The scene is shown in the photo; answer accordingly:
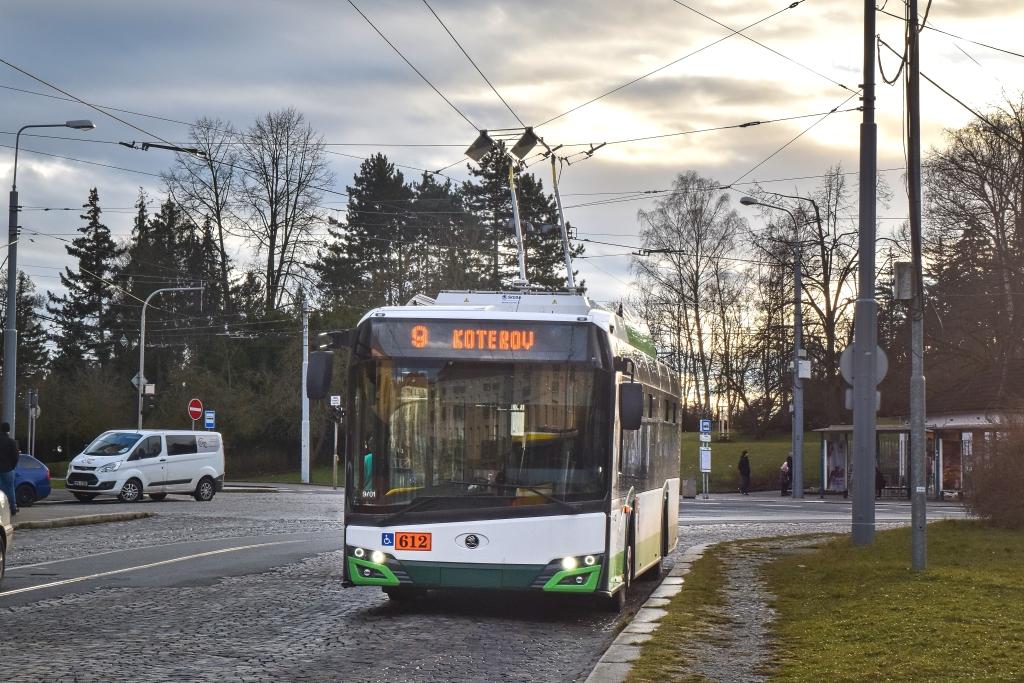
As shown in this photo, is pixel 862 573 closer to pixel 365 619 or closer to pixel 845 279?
pixel 365 619

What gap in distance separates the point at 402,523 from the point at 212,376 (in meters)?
53.4

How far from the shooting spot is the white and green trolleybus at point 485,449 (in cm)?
1248

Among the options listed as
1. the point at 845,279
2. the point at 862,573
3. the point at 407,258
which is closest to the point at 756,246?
the point at 845,279

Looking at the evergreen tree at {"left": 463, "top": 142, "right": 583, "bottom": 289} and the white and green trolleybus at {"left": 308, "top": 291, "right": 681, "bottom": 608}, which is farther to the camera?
the evergreen tree at {"left": 463, "top": 142, "right": 583, "bottom": 289}

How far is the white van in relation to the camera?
36594 millimetres

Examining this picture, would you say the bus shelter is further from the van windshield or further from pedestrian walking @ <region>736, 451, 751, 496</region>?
the van windshield

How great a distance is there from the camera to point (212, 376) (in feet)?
212

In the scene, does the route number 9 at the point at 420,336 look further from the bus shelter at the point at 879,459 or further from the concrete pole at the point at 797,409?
the bus shelter at the point at 879,459

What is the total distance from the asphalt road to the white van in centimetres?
1469

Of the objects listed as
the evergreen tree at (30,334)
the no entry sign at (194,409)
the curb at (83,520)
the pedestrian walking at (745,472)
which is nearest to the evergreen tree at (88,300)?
the evergreen tree at (30,334)

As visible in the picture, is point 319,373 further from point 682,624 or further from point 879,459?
point 879,459

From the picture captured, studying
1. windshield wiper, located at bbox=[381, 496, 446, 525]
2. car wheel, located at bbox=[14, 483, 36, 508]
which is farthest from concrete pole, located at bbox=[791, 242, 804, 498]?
windshield wiper, located at bbox=[381, 496, 446, 525]

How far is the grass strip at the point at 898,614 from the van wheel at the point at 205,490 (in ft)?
75.3

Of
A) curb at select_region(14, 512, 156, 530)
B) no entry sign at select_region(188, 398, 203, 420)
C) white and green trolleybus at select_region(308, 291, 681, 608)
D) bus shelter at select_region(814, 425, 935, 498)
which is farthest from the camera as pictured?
no entry sign at select_region(188, 398, 203, 420)
